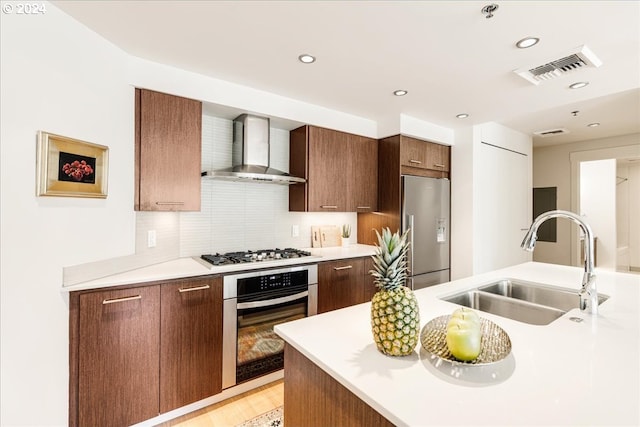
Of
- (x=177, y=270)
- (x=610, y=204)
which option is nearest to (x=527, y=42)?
(x=177, y=270)

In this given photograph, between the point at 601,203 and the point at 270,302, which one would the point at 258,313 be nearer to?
the point at 270,302

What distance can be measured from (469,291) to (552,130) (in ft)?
11.8

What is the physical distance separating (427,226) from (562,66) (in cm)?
187

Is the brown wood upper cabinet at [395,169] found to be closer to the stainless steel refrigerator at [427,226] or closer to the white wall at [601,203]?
the stainless steel refrigerator at [427,226]

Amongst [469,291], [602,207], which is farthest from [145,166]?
[602,207]

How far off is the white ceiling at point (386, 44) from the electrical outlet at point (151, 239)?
1.25 m

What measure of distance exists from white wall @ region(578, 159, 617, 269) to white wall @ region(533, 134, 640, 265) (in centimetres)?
24

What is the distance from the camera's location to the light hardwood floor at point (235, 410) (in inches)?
76.6

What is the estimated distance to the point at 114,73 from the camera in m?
1.91

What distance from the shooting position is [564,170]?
4777 millimetres

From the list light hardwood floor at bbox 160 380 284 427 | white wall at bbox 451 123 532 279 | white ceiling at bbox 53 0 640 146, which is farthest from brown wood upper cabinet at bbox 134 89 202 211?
white wall at bbox 451 123 532 279

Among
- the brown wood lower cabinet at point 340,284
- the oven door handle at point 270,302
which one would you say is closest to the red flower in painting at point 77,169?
the oven door handle at point 270,302

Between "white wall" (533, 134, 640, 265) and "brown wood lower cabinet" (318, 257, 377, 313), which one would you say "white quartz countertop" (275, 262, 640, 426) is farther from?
"white wall" (533, 134, 640, 265)

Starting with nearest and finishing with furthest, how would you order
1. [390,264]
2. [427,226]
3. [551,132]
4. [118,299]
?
[390,264] < [118,299] < [427,226] < [551,132]
